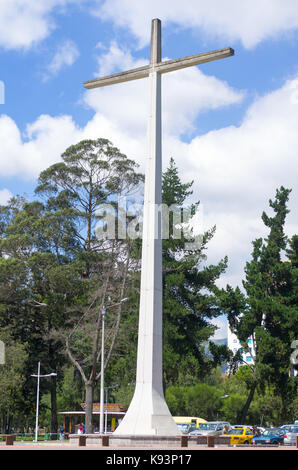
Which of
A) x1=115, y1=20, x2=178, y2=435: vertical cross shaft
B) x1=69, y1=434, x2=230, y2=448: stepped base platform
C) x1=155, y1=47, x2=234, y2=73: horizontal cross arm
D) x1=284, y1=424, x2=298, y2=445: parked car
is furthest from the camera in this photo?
x1=284, y1=424, x2=298, y2=445: parked car

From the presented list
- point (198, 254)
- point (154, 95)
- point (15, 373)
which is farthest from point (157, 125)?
point (15, 373)

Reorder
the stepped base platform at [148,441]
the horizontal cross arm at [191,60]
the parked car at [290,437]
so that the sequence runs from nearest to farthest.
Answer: the stepped base platform at [148,441] → the horizontal cross arm at [191,60] → the parked car at [290,437]

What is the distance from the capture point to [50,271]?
1996 inches

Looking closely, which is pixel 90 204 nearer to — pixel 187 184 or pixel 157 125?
pixel 187 184

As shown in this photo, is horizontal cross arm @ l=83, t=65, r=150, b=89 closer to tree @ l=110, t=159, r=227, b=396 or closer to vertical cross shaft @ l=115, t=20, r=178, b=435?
vertical cross shaft @ l=115, t=20, r=178, b=435

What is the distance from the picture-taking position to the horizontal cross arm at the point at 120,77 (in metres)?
27.4

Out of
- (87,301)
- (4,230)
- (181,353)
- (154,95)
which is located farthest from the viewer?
(4,230)

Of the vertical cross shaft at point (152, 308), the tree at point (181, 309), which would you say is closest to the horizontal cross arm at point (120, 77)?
the vertical cross shaft at point (152, 308)

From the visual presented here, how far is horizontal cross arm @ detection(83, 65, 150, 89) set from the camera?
27.4 metres

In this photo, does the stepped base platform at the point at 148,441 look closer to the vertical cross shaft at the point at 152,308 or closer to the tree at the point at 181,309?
the vertical cross shaft at the point at 152,308

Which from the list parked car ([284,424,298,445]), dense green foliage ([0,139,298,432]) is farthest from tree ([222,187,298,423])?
parked car ([284,424,298,445])

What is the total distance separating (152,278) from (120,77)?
901 cm

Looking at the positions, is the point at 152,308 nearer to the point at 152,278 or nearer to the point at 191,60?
the point at 152,278
